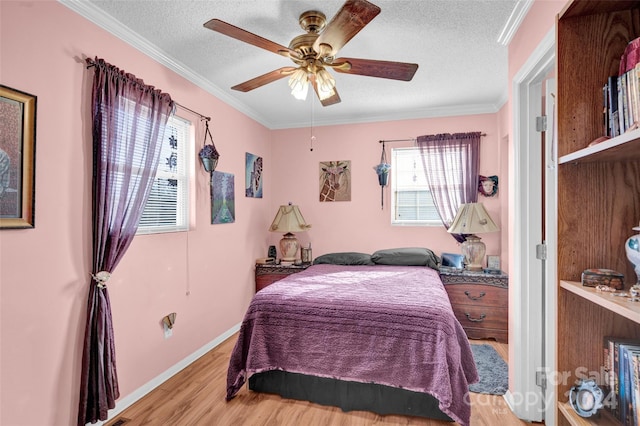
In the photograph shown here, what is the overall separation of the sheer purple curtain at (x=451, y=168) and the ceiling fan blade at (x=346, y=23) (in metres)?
2.47

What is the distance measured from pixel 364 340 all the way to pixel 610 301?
1.54 meters

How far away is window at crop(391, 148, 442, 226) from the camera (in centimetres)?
413

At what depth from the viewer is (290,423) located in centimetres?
205

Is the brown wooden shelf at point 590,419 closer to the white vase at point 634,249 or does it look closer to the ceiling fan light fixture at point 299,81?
the white vase at point 634,249

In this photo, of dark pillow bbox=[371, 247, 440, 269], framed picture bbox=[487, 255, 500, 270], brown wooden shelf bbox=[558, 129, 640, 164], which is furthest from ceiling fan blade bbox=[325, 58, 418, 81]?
framed picture bbox=[487, 255, 500, 270]

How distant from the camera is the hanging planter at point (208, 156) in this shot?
304 cm

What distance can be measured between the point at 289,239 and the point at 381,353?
2.37 m

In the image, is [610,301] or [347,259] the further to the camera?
[347,259]

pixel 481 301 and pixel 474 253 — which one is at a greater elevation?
pixel 474 253

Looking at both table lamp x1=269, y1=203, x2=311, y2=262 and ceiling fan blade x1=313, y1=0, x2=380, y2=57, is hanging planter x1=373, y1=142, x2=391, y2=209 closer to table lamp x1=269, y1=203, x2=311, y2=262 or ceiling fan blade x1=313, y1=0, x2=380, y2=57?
table lamp x1=269, y1=203, x2=311, y2=262

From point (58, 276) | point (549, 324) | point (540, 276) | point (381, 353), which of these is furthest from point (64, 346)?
point (540, 276)

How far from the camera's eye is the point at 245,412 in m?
2.17

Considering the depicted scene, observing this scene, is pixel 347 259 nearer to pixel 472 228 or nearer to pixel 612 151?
pixel 472 228

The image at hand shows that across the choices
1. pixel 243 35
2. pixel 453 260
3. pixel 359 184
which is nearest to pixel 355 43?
pixel 243 35
